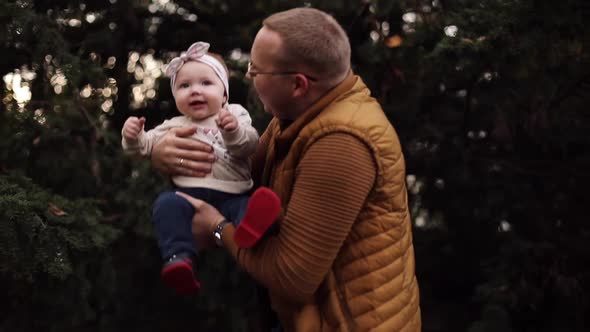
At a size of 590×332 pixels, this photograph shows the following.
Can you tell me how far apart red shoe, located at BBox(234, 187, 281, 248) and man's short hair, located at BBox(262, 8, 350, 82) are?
0.36 meters

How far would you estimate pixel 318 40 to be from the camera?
209 centimetres

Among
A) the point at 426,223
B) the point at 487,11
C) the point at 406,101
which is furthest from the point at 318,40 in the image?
the point at 426,223

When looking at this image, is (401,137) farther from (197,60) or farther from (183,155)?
(183,155)

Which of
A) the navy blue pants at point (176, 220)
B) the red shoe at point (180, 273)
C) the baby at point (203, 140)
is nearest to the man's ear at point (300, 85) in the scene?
the baby at point (203, 140)

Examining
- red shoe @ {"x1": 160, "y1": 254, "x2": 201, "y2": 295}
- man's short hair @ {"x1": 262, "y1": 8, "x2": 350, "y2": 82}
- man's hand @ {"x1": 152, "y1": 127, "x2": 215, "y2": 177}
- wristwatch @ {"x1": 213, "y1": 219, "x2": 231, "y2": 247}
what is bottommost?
red shoe @ {"x1": 160, "y1": 254, "x2": 201, "y2": 295}

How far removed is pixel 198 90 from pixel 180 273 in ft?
2.00

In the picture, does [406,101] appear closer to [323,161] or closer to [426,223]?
[426,223]

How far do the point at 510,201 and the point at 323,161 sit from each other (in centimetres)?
285

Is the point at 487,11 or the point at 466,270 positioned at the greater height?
the point at 487,11

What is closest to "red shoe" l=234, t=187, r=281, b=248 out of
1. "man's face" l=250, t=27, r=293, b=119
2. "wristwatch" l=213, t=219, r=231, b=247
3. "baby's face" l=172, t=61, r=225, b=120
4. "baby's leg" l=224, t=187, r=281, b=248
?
"baby's leg" l=224, t=187, r=281, b=248

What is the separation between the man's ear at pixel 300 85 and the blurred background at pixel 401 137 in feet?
4.86

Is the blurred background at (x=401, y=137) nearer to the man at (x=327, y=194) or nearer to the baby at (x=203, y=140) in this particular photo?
the baby at (x=203, y=140)

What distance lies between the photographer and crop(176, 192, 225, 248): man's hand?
7.48 ft

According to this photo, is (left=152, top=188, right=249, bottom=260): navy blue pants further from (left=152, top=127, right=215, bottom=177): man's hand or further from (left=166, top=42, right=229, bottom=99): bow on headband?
(left=166, top=42, right=229, bottom=99): bow on headband
